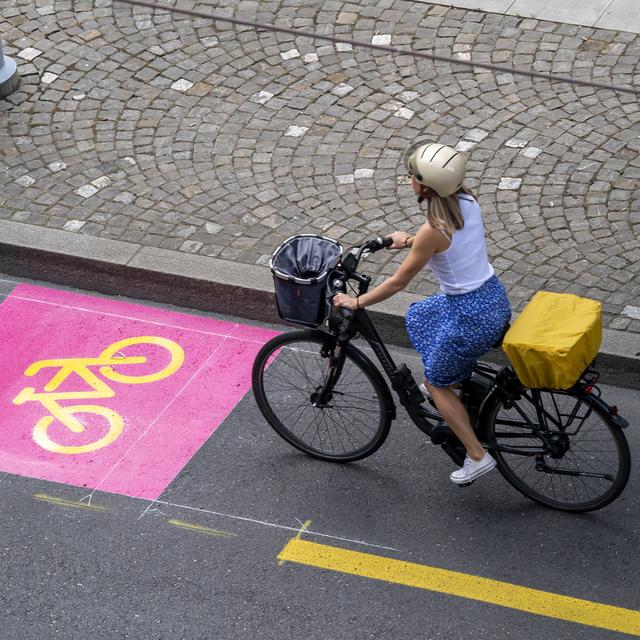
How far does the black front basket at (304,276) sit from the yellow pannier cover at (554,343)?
0.87 meters

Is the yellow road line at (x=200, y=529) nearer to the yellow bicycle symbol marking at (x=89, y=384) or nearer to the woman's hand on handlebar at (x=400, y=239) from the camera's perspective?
the yellow bicycle symbol marking at (x=89, y=384)

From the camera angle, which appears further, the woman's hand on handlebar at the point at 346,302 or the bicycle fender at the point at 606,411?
the woman's hand on handlebar at the point at 346,302

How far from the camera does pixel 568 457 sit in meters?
5.63

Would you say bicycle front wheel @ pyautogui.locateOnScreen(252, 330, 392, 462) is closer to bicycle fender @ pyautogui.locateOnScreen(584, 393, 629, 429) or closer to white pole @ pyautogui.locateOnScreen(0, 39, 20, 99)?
bicycle fender @ pyautogui.locateOnScreen(584, 393, 629, 429)

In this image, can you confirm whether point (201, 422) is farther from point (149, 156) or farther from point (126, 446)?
point (149, 156)

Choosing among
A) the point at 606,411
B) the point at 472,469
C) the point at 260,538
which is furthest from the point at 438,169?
the point at 260,538

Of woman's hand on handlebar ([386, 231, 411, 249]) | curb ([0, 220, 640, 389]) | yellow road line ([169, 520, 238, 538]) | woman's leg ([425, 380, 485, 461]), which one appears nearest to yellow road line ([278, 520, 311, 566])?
yellow road line ([169, 520, 238, 538])

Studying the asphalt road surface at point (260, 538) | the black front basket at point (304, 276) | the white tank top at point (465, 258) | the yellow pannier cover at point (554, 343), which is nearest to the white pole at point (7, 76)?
the asphalt road surface at point (260, 538)

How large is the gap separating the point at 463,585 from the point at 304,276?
1598 mm

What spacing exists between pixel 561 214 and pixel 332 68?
2646mm

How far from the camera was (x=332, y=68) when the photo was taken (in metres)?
9.38

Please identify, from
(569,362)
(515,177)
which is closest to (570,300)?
(569,362)

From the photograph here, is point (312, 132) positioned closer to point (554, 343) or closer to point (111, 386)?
point (111, 386)

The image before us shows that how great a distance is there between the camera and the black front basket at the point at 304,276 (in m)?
5.18
